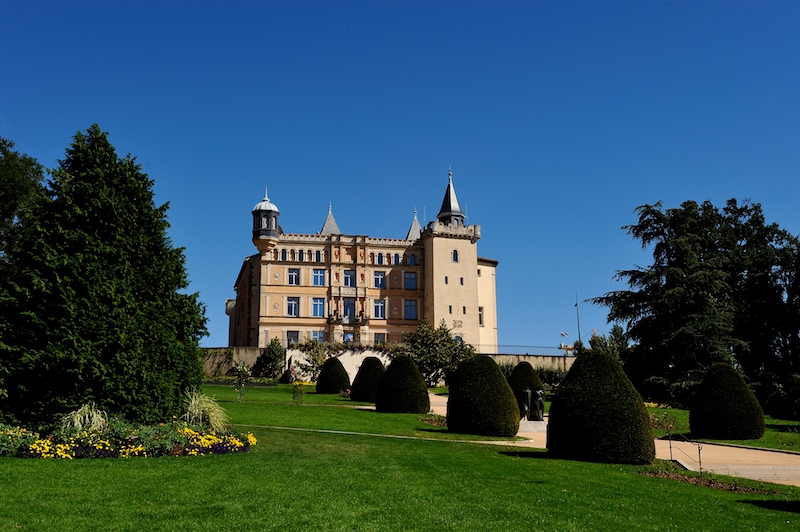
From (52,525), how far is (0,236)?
30.0 meters

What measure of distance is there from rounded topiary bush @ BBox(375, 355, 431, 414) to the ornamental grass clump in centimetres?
1264

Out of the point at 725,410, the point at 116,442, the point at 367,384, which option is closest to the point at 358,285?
the point at 367,384

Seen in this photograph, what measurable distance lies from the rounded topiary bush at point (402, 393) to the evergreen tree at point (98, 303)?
12.6m

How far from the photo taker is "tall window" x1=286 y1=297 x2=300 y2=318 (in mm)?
63412

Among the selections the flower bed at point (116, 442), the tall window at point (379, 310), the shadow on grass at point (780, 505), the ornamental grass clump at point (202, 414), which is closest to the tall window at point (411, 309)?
the tall window at point (379, 310)

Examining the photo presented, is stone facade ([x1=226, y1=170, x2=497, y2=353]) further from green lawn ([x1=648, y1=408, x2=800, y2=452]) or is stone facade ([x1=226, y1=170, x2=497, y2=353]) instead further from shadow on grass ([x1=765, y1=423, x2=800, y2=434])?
shadow on grass ([x1=765, y1=423, x2=800, y2=434])

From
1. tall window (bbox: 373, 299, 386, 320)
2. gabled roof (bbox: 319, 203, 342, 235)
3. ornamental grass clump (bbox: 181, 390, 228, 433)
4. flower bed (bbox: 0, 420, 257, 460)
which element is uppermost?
gabled roof (bbox: 319, 203, 342, 235)

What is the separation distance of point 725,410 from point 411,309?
1751 inches

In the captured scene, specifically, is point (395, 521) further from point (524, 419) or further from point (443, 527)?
point (524, 419)

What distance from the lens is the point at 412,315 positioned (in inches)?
2613

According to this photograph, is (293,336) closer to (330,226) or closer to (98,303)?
(330,226)

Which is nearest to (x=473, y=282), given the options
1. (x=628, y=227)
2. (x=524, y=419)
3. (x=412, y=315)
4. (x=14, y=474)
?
(x=412, y=315)

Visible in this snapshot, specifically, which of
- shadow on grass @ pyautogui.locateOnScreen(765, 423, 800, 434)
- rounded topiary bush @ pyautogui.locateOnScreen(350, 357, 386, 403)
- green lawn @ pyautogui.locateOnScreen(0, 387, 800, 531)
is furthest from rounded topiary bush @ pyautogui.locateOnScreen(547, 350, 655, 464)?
rounded topiary bush @ pyautogui.locateOnScreen(350, 357, 386, 403)

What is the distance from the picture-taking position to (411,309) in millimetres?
66375
